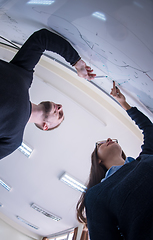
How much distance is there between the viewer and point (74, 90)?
2.19 meters

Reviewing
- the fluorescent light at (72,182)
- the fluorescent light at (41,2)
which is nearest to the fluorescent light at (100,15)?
the fluorescent light at (41,2)

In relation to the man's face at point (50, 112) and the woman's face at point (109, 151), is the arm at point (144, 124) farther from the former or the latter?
the man's face at point (50, 112)

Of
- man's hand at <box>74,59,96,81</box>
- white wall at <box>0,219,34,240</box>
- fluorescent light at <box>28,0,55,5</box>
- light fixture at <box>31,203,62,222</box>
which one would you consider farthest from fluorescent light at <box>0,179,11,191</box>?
fluorescent light at <box>28,0,55,5</box>

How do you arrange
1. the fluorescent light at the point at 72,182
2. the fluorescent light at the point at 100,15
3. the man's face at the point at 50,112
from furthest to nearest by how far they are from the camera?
the fluorescent light at the point at 72,182 → the man's face at the point at 50,112 → the fluorescent light at the point at 100,15

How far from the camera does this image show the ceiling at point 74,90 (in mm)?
809

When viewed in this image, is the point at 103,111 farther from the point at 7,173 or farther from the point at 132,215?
the point at 7,173

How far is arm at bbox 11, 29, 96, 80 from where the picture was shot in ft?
3.99

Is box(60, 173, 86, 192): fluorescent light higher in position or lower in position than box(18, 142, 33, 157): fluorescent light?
lower

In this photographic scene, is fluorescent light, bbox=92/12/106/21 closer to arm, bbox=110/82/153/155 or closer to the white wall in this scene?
arm, bbox=110/82/153/155

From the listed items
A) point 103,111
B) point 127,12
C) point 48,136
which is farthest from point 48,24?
point 48,136

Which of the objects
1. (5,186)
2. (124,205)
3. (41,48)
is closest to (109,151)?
(124,205)

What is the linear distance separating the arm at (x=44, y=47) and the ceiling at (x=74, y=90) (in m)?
0.06

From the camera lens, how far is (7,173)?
385 centimetres

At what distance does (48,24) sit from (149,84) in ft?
2.78
